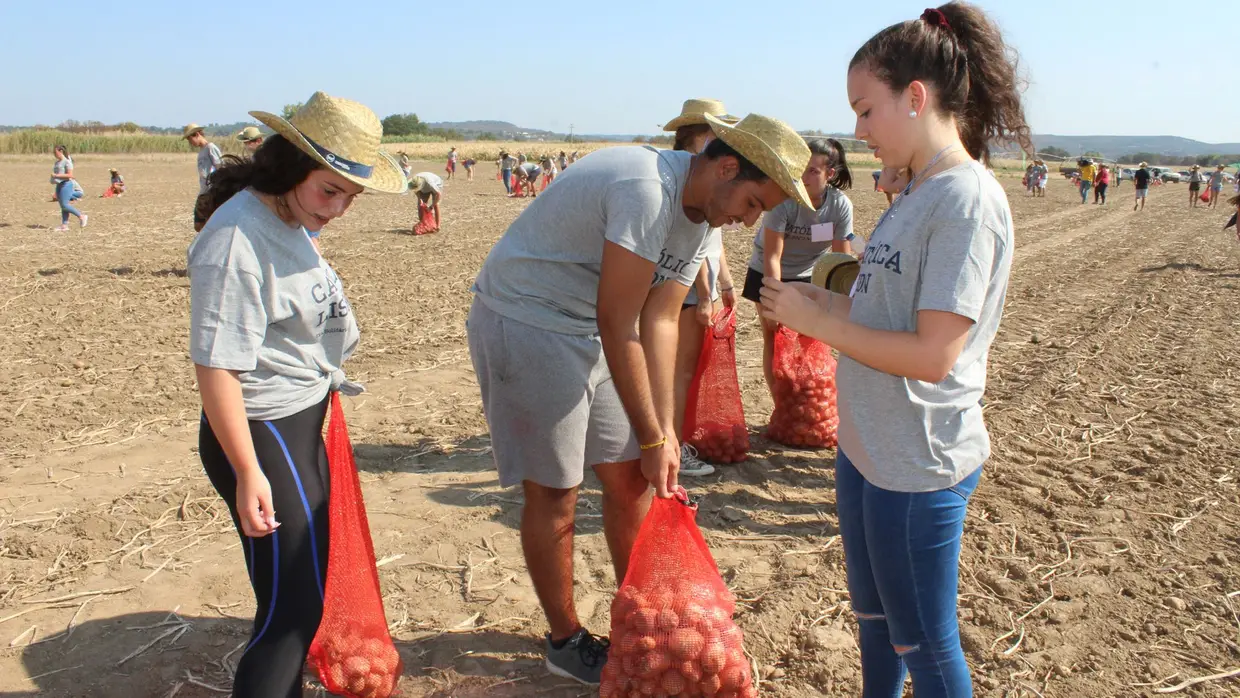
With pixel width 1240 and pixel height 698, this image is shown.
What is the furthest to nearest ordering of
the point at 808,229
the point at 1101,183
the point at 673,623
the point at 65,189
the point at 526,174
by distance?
the point at 1101,183
the point at 526,174
the point at 65,189
the point at 808,229
the point at 673,623

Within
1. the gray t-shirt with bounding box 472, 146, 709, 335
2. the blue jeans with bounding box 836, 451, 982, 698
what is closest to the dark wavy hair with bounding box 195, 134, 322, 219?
→ the gray t-shirt with bounding box 472, 146, 709, 335

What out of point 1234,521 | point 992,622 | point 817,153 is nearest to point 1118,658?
point 992,622

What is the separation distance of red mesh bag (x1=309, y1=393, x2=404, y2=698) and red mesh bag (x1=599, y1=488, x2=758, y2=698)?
2.32 feet

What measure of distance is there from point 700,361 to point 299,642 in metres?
2.65

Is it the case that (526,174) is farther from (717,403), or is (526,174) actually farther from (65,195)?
(717,403)

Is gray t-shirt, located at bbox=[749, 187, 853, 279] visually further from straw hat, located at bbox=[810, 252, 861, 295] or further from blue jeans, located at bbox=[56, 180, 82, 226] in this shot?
blue jeans, located at bbox=[56, 180, 82, 226]

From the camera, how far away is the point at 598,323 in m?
2.42

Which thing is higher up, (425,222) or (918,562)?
(918,562)

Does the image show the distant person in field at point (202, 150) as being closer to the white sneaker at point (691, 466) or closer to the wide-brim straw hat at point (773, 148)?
the white sneaker at point (691, 466)

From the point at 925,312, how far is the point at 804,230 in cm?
312

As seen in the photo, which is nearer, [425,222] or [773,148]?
[773,148]

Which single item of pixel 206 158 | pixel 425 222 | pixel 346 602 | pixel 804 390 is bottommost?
pixel 346 602

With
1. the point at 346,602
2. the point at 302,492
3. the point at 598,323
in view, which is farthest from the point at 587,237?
the point at 346,602

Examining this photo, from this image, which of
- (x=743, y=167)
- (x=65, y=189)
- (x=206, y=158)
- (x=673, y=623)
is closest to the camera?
(x=743, y=167)
